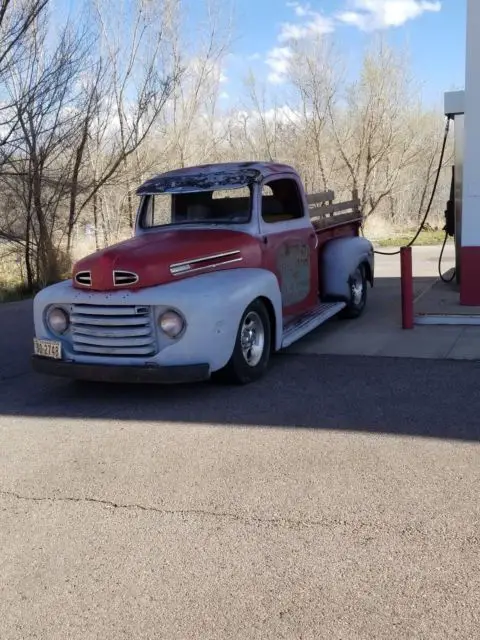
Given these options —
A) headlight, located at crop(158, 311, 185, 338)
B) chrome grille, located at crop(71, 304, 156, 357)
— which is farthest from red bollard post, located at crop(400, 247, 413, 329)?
chrome grille, located at crop(71, 304, 156, 357)

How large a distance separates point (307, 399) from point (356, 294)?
149 inches

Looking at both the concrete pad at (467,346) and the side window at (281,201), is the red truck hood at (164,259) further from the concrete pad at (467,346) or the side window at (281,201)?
the concrete pad at (467,346)

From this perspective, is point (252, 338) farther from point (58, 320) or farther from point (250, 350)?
point (58, 320)

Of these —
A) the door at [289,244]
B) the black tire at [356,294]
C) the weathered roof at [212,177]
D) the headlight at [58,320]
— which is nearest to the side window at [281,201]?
the door at [289,244]

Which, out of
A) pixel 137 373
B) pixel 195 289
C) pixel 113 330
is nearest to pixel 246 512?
pixel 137 373

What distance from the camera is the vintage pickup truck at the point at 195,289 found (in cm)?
595

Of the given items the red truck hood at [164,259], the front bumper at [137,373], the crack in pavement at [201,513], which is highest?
the red truck hood at [164,259]

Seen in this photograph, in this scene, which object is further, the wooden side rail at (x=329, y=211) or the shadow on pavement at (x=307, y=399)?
the wooden side rail at (x=329, y=211)

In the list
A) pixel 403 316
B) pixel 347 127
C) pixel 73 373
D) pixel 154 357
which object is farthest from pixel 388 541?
pixel 347 127

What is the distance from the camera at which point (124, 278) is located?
6.10m

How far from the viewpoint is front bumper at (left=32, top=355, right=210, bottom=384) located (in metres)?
5.83

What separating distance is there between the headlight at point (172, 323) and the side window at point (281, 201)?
6.81 feet

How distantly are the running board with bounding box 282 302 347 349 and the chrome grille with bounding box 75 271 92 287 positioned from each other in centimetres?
207

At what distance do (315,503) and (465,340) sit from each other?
4457mm
